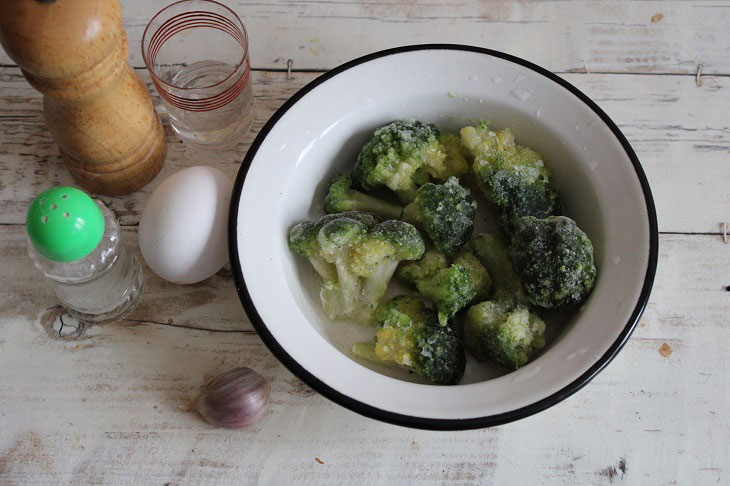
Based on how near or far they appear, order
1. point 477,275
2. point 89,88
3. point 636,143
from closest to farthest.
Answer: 1. point 89,88
2. point 477,275
3. point 636,143

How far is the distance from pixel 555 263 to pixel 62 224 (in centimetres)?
74

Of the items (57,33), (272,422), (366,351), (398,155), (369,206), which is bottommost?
(272,422)

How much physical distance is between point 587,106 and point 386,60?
1.16 feet

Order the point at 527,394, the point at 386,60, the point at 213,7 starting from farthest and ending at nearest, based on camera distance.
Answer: the point at 213,7
the point at 386,60
the point at 527,394

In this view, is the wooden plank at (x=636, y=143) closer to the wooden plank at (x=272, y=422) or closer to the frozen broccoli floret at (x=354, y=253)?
the wooden plank at (x=272, y=422)

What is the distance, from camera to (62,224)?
1.00 m

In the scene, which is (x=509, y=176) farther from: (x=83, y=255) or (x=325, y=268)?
(x=83, y=255)

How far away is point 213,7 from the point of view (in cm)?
138

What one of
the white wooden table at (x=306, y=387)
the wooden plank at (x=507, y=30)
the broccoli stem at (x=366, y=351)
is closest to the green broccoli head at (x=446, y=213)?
the broccoli stem at (x=366, y=351)

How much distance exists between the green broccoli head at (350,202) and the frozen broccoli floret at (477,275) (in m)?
0.15

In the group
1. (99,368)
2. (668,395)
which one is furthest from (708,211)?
(99,368)

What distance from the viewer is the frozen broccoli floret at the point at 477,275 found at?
1203 millimetres

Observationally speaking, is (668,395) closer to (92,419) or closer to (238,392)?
(238,392)

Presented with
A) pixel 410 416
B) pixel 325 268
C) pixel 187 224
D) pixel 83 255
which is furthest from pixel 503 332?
pixel 83 255
